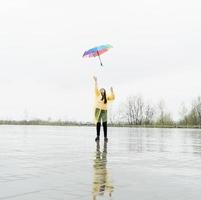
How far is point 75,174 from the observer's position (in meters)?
7.72

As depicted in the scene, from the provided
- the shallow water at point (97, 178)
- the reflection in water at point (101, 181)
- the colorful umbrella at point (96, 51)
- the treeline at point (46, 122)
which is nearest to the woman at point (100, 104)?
the colorful umbrella at point (96, 51)

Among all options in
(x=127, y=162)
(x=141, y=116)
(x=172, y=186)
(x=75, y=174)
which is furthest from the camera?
(x=141, y=116)

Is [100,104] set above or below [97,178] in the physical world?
above

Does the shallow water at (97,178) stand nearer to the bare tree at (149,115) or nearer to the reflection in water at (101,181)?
the reflection in water at (101,181)

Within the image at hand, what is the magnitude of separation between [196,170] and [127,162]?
66.1 inches

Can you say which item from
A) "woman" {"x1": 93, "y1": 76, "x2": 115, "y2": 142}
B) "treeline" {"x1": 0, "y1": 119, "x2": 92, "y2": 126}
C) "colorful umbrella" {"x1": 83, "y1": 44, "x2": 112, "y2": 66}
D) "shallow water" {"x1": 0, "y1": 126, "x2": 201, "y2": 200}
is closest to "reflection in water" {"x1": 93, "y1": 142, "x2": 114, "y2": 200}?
"shallow water" {"x1": 0, "y1": 126, "x2": 201, "y2": 200}

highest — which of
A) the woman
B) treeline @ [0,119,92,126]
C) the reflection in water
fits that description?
treeline @ [0,119,92,126]

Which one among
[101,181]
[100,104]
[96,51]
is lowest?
[101,181]

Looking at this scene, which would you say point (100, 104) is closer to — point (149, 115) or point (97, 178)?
point (97, 178)

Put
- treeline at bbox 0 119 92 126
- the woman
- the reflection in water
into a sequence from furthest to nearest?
1. treeline at bbox 0 119 92 126
2. the woman
3. the reflection in water

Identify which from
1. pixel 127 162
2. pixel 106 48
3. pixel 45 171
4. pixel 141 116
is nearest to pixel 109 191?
pixel 45 171

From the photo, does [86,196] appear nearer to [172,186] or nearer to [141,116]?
[172,186]

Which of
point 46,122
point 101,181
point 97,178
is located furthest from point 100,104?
point 46,122

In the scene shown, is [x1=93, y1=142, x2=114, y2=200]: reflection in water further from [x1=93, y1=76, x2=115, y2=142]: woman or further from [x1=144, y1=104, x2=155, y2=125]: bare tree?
[x1=144, y1=104, x2=155, y2=125]: bare tree
